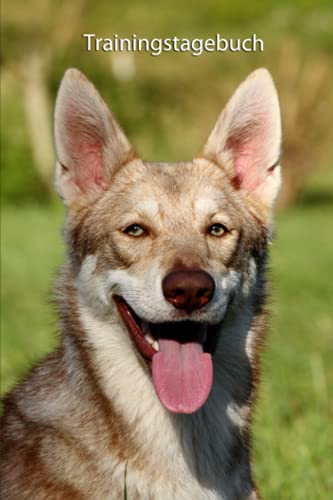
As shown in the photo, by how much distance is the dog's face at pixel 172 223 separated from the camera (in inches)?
183

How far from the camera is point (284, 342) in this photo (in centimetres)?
1096

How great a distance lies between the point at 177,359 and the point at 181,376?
0.26 ft

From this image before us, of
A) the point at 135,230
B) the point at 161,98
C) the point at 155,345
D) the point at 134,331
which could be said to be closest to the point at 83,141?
the point at 135,230

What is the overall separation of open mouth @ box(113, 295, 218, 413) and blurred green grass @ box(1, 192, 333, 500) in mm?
688

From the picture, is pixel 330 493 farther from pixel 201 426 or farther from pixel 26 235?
pixel 26 235

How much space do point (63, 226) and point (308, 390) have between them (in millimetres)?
3956

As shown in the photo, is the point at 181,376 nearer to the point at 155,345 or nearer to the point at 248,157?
the point at 155,345

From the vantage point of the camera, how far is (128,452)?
4.67 metres

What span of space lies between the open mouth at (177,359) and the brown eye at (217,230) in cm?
49

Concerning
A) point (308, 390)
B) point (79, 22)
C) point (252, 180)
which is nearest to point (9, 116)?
point (79, 22)

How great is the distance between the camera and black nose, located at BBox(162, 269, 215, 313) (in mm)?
4438

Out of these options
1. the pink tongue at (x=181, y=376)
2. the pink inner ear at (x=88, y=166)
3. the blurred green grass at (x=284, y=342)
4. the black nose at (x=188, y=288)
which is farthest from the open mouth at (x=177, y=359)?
the pink inner ear at (x=88, y=166)

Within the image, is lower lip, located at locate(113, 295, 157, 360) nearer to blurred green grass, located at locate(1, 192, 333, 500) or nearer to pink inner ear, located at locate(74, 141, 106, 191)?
blurred green grass, located at locate(1, 192, 333, 500)

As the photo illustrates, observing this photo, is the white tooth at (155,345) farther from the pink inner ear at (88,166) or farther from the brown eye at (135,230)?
the pink inner ear at (88,166)
